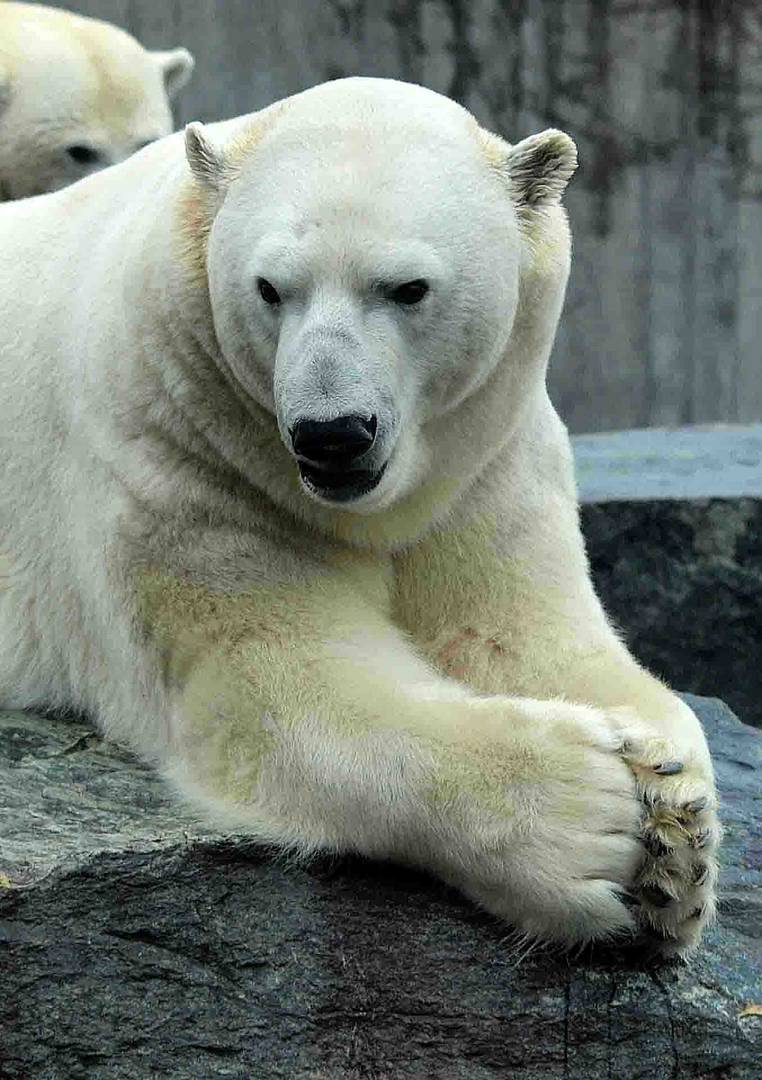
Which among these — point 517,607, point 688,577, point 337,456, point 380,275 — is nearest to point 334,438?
point 337,456

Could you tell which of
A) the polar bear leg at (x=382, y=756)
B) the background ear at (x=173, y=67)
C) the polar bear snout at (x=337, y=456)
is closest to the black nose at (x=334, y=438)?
the polar bear snout at (x=337, y=456)

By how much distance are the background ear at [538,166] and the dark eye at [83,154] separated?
382 cm

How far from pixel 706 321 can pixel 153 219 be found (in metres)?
6.98

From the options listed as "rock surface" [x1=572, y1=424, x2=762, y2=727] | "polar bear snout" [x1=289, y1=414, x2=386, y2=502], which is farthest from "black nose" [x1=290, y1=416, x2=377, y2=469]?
"rock surface" [x1=572, y1=424, x2=762, y2=727]

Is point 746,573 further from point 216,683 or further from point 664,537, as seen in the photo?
point 216,683

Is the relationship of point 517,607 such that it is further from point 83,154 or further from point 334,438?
point 83,154

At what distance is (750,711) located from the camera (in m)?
5.21

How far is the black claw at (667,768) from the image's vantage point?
2.52 m

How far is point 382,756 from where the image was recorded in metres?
2.58

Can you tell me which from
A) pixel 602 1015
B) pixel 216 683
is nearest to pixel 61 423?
pixel 216 683

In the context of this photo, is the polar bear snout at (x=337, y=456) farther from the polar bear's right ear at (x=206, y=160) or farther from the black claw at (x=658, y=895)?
the black claw at (x=658, y=895)

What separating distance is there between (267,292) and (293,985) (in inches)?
38.7

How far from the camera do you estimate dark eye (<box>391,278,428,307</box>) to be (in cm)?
255

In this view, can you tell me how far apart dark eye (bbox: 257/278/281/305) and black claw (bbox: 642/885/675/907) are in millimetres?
976
